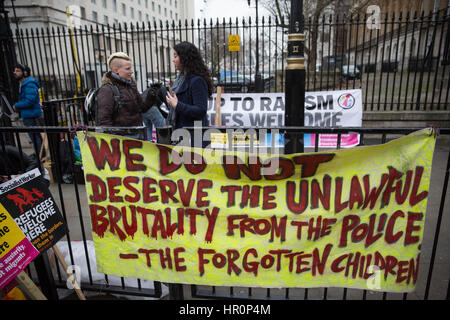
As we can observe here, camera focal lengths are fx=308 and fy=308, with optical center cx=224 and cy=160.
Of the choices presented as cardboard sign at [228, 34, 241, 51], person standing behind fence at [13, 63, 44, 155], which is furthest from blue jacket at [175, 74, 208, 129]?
cardboard sign at [228, 34, 241, 51]

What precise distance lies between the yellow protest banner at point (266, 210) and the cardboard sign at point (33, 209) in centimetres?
31

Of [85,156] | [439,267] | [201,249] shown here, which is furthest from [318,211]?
[439,267]

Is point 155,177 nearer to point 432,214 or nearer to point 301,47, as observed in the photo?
point 301,47

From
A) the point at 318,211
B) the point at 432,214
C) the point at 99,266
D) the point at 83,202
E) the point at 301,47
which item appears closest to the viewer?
the point at 318,211

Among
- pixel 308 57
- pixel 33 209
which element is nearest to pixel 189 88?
pixel 33 209

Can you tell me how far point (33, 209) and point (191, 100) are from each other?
1918mm

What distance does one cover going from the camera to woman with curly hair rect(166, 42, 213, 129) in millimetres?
3346

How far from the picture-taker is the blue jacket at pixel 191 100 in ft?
11.0

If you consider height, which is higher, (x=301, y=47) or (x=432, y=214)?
(x=301, y=47)

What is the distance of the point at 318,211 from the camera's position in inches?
81.5

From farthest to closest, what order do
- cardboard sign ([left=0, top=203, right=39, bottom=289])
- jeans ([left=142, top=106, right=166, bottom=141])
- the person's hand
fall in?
jeans ([left=142, top=106, right=166, bottom=141]) → the person's hand → cardboard sign ([left=0, top=203, right=39, bottom=289])

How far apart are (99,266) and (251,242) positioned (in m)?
1.22

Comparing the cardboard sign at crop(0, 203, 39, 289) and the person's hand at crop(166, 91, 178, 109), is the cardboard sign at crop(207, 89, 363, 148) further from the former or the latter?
the cardboard sign at crop(0, 203, 39, 289)

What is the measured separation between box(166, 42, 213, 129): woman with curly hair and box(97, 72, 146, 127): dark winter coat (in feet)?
2.74
